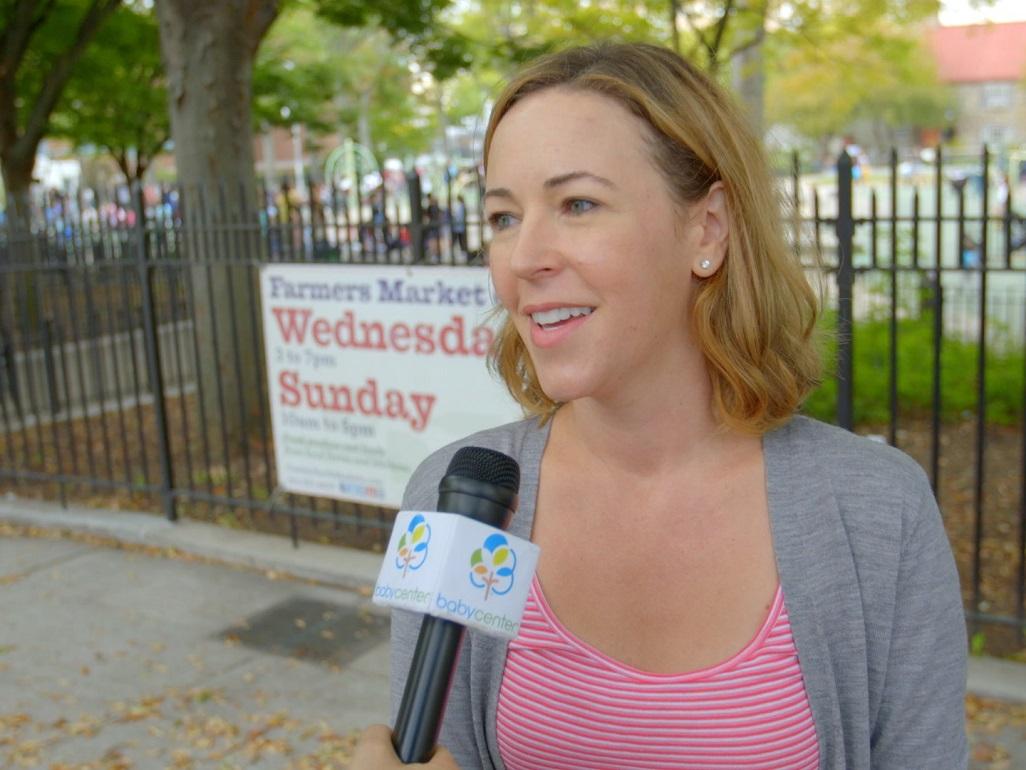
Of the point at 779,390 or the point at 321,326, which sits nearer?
the point at 779,390

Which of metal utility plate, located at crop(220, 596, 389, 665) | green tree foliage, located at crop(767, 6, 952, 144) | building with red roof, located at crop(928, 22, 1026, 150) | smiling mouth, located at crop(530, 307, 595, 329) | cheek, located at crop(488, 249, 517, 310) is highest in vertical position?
building with red roof, located at crop(928, 22, 1026, 150)

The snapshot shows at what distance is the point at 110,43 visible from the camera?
45.8 ft

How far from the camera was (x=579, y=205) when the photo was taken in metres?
1.65

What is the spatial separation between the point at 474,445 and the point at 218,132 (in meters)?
6.64

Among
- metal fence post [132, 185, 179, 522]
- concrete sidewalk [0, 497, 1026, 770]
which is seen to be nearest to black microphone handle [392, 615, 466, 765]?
concrete sidewalk [0, 497, 1026, 770]

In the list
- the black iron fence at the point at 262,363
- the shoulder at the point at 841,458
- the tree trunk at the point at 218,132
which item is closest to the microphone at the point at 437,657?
the shoulder at the point at 841,458

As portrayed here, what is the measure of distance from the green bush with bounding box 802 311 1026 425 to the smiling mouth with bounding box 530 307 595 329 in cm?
664

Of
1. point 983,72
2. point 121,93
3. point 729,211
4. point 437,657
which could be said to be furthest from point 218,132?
point 983,72

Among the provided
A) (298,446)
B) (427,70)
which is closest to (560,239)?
(298,446)

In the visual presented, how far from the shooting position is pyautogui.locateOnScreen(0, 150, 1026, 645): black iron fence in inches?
192

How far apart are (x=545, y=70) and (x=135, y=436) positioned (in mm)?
8662

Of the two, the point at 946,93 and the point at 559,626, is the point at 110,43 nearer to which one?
the point at 559,626

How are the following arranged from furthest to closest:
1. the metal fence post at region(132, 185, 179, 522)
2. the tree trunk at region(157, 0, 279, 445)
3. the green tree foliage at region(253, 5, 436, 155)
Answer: the green tree foliage at region(253, 5, 436, 155), the tree trunk at region(157, 0, 279, 445), the metal fence post at region(132, 185, 179, 522)

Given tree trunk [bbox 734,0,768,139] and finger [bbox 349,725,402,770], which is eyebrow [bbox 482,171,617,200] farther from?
tree trunk [bbox 734,0,768,139]
